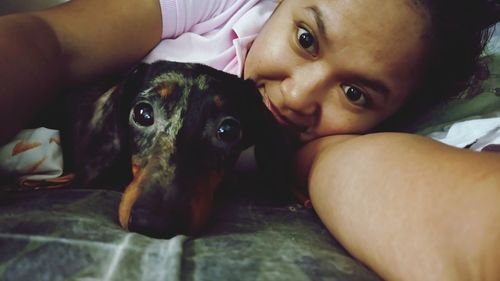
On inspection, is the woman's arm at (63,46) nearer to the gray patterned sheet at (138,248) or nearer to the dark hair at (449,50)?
the gray patterned sheet at (138,248)

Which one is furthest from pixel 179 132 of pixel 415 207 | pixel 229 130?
pixel 415 207

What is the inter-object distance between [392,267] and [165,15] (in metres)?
0.91

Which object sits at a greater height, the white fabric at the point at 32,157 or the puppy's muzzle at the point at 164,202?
the puppy's muzzle at the point at 164,202

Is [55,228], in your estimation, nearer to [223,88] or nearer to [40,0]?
[223,88]

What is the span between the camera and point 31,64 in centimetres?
100

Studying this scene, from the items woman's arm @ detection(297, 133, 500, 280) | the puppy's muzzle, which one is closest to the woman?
woman's arm @ detection(297, 133, 500, 280)

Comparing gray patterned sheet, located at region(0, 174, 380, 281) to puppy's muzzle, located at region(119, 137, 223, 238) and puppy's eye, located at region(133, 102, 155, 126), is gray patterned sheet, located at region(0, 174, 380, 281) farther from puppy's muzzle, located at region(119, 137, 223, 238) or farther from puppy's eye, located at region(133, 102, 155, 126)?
puppy's eye, located at region(133, 102, 155, 126)

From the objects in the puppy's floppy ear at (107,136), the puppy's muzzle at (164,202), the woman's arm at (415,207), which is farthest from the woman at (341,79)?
the puppy's muzzle at (164,202)

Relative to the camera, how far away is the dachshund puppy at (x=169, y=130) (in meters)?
0.91

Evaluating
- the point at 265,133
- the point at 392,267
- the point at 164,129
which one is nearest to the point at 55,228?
the point at 164,129

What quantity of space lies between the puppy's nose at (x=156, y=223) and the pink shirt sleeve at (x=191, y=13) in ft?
2.26

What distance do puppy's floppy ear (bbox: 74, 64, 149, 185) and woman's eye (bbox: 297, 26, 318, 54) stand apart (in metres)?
0.39

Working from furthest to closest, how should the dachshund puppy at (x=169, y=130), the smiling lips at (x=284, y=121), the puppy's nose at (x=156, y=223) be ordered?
the smiling lips at (x=284, y=121) → the dachshund puppy at (x=169, y=130) → the puppy's nose at (x=156, y=223)

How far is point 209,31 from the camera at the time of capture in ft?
4.72
